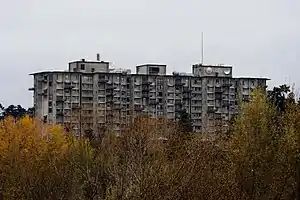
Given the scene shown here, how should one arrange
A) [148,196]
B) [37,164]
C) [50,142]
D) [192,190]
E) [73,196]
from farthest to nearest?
[50,142] → [37,164] → [73,196] → [192,190] → [148,196]

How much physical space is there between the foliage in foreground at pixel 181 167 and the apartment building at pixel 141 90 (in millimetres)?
23660

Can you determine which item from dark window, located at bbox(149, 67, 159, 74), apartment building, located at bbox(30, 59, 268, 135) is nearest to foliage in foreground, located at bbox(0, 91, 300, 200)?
apartment building, located at bbox(30, 59, 268, 135)

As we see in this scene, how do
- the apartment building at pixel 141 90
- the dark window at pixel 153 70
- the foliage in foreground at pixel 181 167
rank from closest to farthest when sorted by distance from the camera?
the foliage in foreground at pixel 181 167
the apartment building at pixel 141 90
the dark window at pixel 153 70

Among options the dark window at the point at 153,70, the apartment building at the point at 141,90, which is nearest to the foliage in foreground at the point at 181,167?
the apartment building at the point at 141,90

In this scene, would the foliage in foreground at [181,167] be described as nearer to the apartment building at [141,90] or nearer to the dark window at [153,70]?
the apartment building at [141,90]

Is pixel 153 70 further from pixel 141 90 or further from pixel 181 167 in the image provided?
pixel 181 167

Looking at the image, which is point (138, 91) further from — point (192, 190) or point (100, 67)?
point (192, 190)

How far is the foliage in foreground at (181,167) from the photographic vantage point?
47.8ft

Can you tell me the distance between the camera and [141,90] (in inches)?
1969

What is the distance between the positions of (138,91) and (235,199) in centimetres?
3430

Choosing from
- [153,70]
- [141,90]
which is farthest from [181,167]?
[153,70]

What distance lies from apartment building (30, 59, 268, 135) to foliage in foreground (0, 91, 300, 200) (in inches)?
931

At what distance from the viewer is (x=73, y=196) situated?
2172 centimetres

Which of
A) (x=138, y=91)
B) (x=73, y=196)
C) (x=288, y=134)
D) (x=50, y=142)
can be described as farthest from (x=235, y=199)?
(x=138, y=91)
